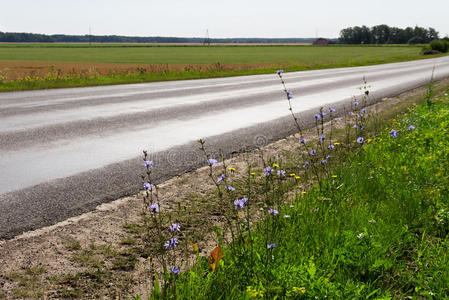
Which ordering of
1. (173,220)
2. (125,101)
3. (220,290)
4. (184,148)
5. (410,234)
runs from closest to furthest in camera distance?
1. (220,290)
2. (410,234)
3. (173,220)
4. (184,148)
5. (125,101)

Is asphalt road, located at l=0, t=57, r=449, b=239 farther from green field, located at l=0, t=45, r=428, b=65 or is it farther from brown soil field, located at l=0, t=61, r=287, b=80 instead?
green field, located at l=0, t=45, r=428, b=65

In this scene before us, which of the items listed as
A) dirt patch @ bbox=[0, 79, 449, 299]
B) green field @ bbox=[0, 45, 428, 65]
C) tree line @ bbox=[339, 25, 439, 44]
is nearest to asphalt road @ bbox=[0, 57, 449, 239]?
dirt patch @ bbox=[0, 79, 449, 299]

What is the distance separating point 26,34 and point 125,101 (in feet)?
608

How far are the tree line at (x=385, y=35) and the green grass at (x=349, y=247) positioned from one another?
15703 centimetres

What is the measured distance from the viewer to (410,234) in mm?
3348

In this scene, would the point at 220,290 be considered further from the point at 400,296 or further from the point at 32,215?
the point at 32,215

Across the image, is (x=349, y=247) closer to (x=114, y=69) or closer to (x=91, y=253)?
(x=91, y=253)

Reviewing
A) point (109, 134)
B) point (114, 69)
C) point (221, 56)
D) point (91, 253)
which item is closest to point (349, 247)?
point (91, 253)

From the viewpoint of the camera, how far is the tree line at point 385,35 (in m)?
149

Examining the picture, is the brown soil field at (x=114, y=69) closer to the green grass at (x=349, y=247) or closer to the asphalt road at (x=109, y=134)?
the asphalt road at (x=109, y=134)

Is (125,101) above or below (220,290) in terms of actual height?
above

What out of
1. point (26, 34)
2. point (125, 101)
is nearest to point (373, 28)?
point (26, 34)

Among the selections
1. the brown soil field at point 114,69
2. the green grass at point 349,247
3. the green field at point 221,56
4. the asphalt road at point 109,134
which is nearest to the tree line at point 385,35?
the green field at point 221,56

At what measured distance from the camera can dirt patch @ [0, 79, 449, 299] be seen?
9.10 ft
